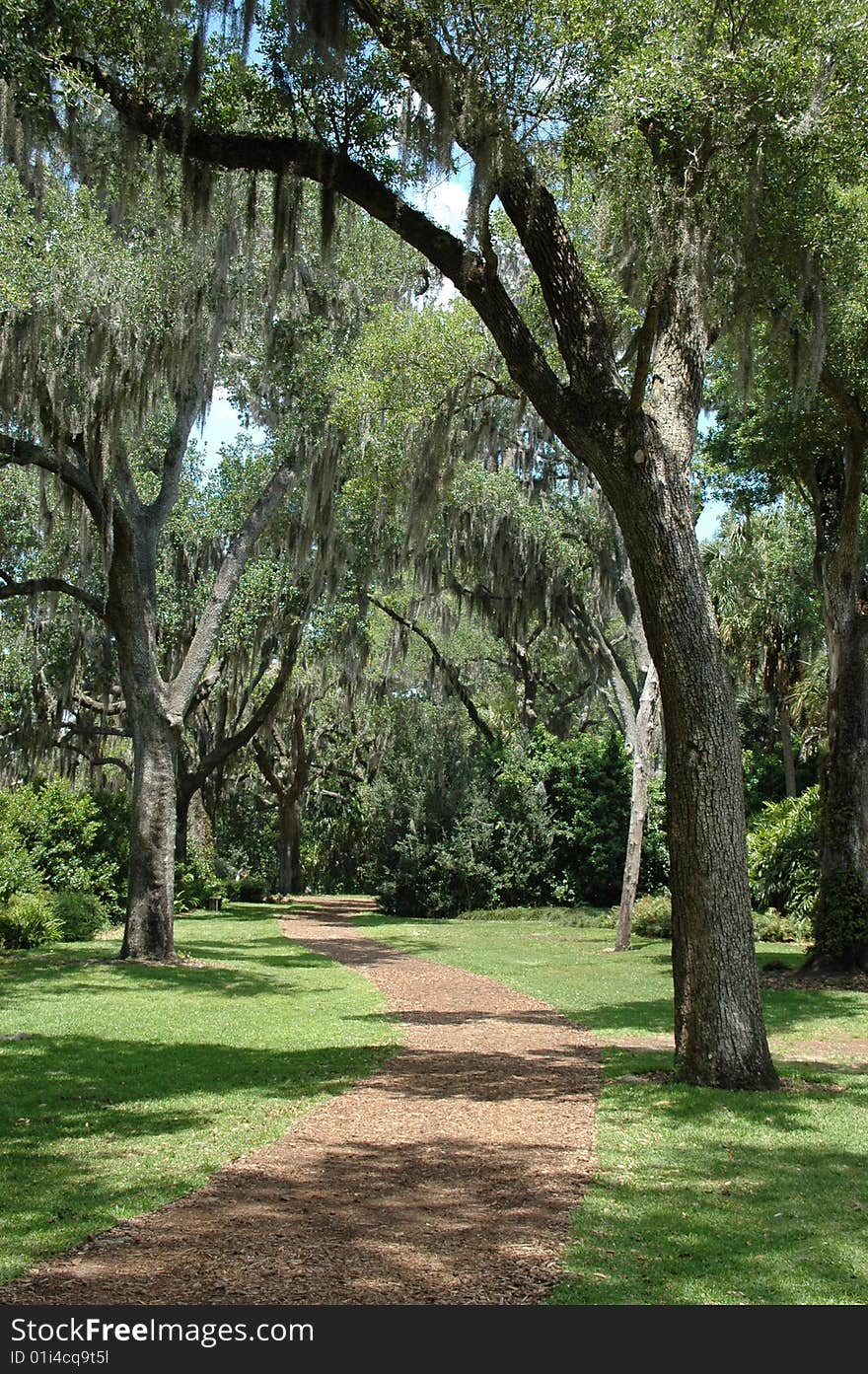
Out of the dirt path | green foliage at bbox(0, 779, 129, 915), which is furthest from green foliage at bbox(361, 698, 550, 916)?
the dirt path

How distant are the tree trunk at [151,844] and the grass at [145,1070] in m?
0.57

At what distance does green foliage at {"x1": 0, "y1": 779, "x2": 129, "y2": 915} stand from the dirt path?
489 inches

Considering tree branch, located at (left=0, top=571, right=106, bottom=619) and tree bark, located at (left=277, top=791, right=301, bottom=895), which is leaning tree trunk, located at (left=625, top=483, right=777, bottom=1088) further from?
tree bark, located at (left=277, top=791, right=301, bottom=895)

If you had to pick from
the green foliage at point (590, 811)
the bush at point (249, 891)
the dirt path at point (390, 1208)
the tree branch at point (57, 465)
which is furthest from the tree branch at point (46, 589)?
the bush at point (249, 891)

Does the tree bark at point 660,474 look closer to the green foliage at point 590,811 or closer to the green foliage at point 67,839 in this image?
the green foliage at point 67,839

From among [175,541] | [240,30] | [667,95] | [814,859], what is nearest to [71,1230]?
[240,30]

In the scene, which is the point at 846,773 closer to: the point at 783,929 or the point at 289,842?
the point at 783,929

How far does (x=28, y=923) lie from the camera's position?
15.8m

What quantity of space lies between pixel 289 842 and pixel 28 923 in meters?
16.1

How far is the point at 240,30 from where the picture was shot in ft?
23.6

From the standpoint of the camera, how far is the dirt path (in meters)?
3.63

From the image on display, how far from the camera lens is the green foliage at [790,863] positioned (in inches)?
745

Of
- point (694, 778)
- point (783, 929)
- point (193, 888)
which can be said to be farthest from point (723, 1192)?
point (193, 888)

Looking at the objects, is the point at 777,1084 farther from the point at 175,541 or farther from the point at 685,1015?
the point at 175,541
